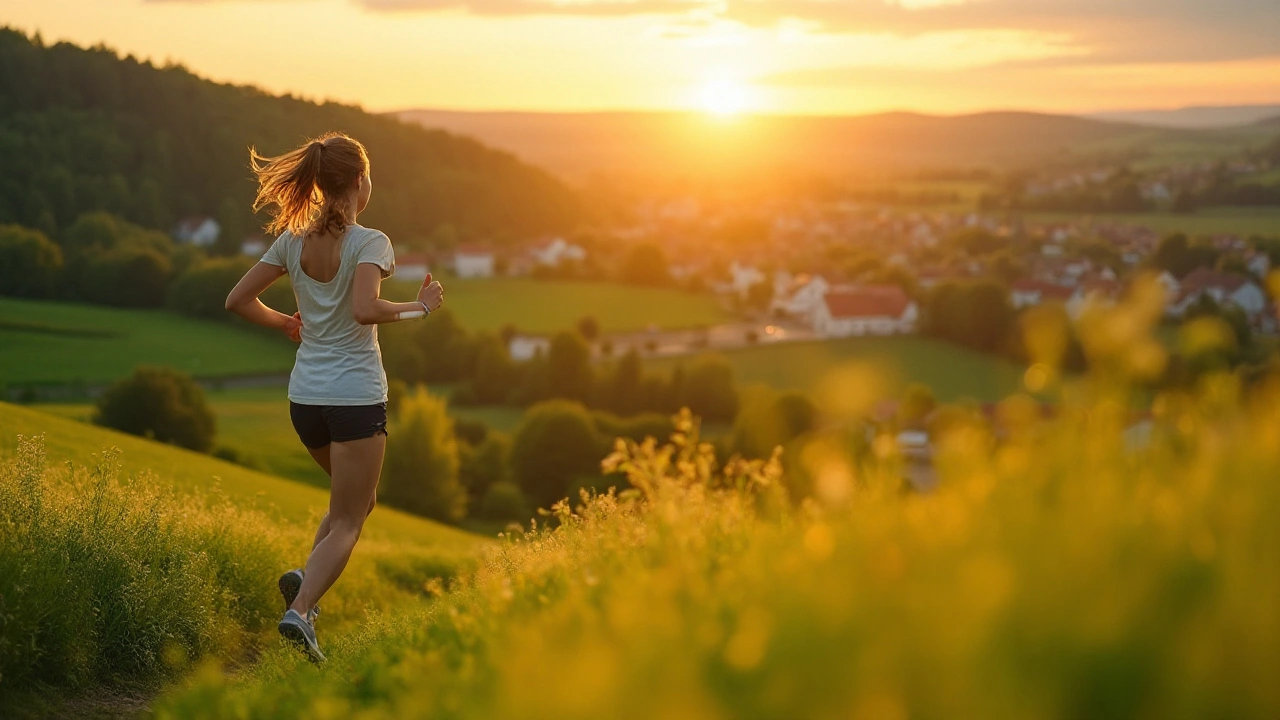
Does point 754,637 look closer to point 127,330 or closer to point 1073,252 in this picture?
point 127,330

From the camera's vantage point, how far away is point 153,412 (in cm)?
5156

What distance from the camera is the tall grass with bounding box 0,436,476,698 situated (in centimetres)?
661

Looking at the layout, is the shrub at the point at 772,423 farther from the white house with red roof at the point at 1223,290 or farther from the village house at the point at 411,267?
the village house at the point at 411,267

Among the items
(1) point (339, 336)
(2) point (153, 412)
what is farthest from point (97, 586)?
(2) point (153, 412)

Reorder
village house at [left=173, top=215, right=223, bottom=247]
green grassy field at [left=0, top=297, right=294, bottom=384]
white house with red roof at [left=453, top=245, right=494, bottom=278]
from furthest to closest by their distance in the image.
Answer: white house with red roof at [left=453, top=245, right=494, bottom=278] < village house at [left=173, top=215, right=223, bottom=247] < green grassy field at [left=0, top=297, right=294, bottom=384]

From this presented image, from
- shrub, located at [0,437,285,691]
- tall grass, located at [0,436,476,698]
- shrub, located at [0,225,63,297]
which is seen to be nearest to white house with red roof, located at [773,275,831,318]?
shrub, located at [0,225,63,297]

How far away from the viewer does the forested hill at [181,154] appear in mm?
135250

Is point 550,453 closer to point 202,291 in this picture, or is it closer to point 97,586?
point 202,291

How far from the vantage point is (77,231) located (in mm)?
119000

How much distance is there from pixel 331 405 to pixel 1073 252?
13268 cm

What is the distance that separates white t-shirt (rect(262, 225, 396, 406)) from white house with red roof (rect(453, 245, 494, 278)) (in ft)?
444

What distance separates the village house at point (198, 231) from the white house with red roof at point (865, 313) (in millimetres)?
75680

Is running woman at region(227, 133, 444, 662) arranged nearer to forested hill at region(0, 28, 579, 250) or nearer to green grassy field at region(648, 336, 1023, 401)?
green grassy field at region(648, 336, 1023, 401)

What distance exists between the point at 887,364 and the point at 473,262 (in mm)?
69664
